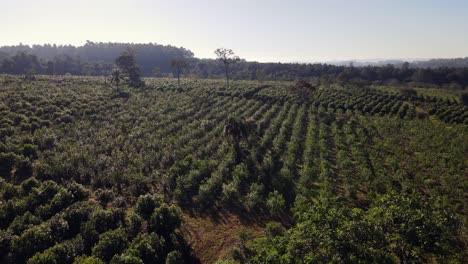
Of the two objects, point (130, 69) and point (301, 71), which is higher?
point (301, 71)

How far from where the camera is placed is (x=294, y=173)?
35.8 meters

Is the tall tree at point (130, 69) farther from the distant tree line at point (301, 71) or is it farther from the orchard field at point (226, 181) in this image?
the orchard field at point (226, 181)

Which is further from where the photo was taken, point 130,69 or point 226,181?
point 130,69

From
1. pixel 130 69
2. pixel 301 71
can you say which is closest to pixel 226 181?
pixel 130 69

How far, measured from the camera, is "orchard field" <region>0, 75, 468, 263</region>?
17.6m

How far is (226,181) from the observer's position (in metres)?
33.4

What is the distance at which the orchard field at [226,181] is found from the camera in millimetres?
17609

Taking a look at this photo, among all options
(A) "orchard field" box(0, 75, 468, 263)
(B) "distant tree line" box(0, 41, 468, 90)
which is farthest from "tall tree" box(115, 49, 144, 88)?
(A) "orchard field" box(0, 75, 468, 263)

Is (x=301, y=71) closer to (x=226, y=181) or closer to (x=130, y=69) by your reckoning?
(x=130, y=69)

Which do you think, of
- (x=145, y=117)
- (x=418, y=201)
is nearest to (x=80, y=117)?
(x=145, y=117)

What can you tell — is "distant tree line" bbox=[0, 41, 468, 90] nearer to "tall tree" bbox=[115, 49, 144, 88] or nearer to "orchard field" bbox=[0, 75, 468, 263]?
"tall tree" bbox=[115, 49, 144, 88]

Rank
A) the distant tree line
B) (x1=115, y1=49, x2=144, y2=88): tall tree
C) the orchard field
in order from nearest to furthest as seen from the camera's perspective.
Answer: the orchard field
(x1=115, y1=49, x2=144, y2=88): tall tree
the distant tree line

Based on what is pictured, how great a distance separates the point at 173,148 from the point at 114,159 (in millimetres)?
7268

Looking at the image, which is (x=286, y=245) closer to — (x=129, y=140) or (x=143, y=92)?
(x=129, y=140)
